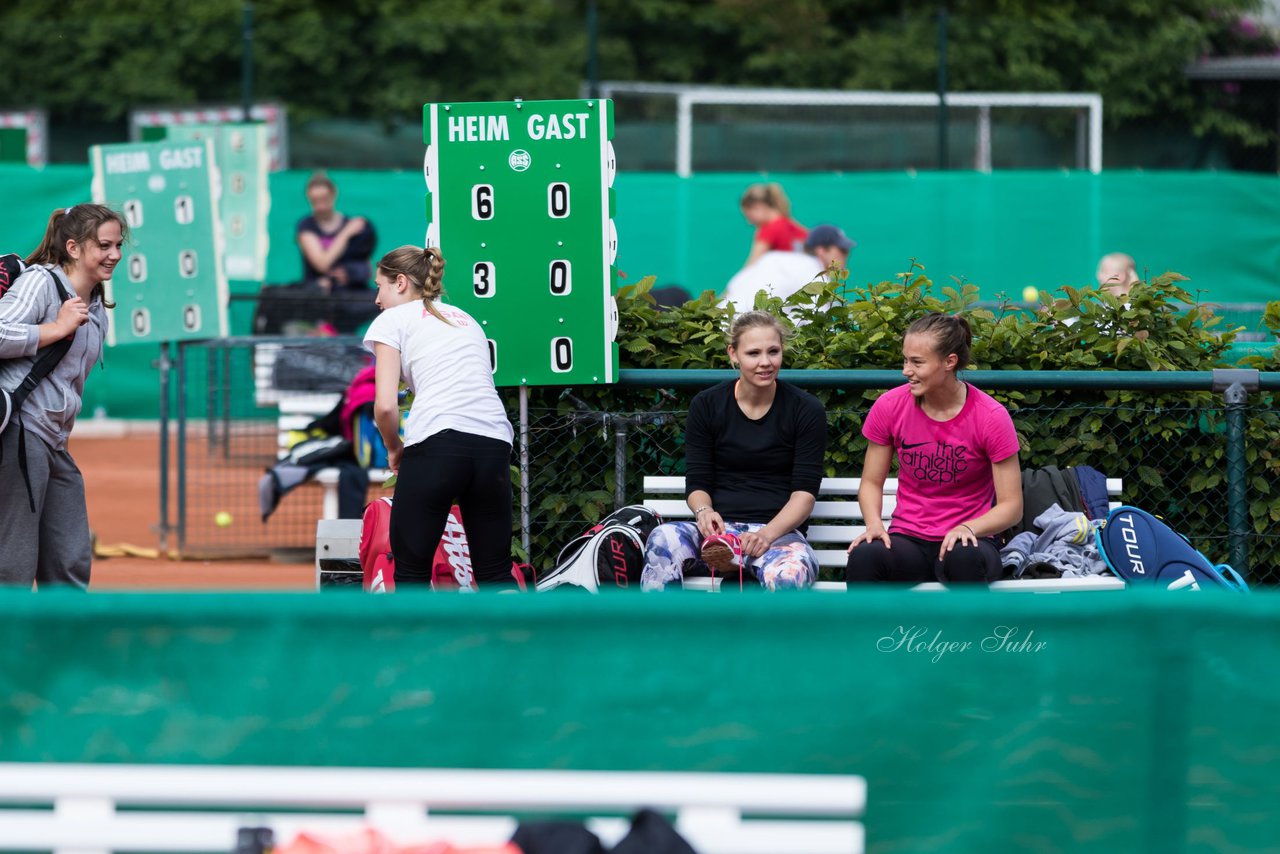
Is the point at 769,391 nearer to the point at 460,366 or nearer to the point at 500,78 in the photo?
the point at 460,366

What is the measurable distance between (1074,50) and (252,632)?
1828 centimetres

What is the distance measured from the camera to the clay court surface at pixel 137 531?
27.7ft

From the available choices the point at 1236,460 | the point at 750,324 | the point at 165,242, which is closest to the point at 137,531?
the point at 165,242

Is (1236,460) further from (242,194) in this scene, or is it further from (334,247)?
(242,194)

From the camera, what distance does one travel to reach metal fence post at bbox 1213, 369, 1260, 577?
615cm

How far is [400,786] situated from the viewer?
9.14 feet

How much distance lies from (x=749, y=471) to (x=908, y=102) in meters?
11.4

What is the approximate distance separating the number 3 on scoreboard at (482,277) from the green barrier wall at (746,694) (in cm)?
380

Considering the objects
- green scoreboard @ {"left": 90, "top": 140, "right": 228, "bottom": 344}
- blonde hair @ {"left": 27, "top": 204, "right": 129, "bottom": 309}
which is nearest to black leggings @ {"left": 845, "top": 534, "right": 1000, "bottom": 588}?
blonde hair @ {"left": 27, "top": 204, "right": 129, "bottom": 309}

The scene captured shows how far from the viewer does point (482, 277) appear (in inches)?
255

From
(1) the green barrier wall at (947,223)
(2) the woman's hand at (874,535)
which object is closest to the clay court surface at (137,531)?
(1) the green barrier wall at (947,223)

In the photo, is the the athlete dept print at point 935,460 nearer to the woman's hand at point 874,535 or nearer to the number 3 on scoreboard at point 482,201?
the woman's hand at point 874,535

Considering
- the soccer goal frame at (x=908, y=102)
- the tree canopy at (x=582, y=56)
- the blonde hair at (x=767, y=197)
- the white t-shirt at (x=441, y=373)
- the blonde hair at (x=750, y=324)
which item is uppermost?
the tree canopy at (x=582, y=56)

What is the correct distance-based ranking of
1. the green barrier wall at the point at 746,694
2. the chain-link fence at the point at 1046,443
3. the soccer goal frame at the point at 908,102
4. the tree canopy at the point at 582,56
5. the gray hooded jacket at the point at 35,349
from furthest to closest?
1. the tree canopy at the point at 582,56
2. the soccer goal frame at the point at 908,102
3. the chain-link fence at the point at 1046,443
4. the gray hooded jacket at the point at 35,349
5. the green barrier wall at the point at 746,694
